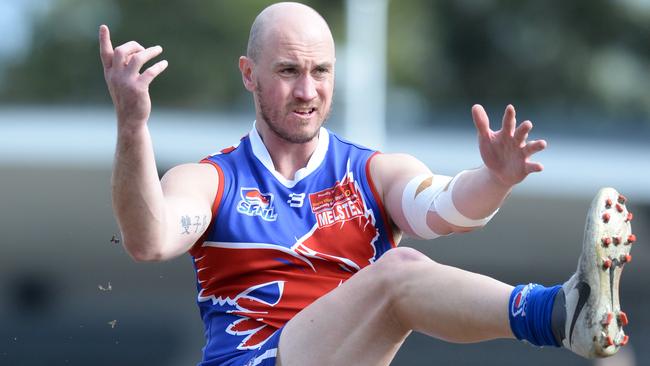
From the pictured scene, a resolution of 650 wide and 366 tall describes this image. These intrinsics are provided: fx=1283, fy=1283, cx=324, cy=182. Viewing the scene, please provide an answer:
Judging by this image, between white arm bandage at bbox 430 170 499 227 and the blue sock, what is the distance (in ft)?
2.08

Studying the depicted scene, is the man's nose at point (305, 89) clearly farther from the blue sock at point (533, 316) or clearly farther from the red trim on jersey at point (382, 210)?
the blue sock at point (533, 316)

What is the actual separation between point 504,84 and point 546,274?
18.5 meters

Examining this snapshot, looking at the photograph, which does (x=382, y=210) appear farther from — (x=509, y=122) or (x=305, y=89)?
(x=509, y=122)

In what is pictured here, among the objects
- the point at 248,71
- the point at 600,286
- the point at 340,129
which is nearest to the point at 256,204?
the point at 248,71

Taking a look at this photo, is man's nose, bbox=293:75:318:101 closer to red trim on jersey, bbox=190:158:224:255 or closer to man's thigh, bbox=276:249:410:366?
red trim on jersey, bbox=190:158:224:255

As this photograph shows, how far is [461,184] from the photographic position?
15.1 feet

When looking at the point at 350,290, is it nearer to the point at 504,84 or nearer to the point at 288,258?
the point at 288,258

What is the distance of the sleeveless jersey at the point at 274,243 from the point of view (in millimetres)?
4859

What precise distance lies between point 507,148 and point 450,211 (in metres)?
0.42

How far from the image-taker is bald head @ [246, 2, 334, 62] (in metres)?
5.00

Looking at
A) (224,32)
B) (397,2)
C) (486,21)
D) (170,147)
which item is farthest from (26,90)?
(170,147)

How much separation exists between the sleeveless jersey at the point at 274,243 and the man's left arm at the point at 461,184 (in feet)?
0.32

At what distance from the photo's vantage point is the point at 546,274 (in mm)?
10211

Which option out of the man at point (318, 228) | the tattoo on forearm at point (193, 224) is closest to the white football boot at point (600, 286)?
the man at point (318, 228)
